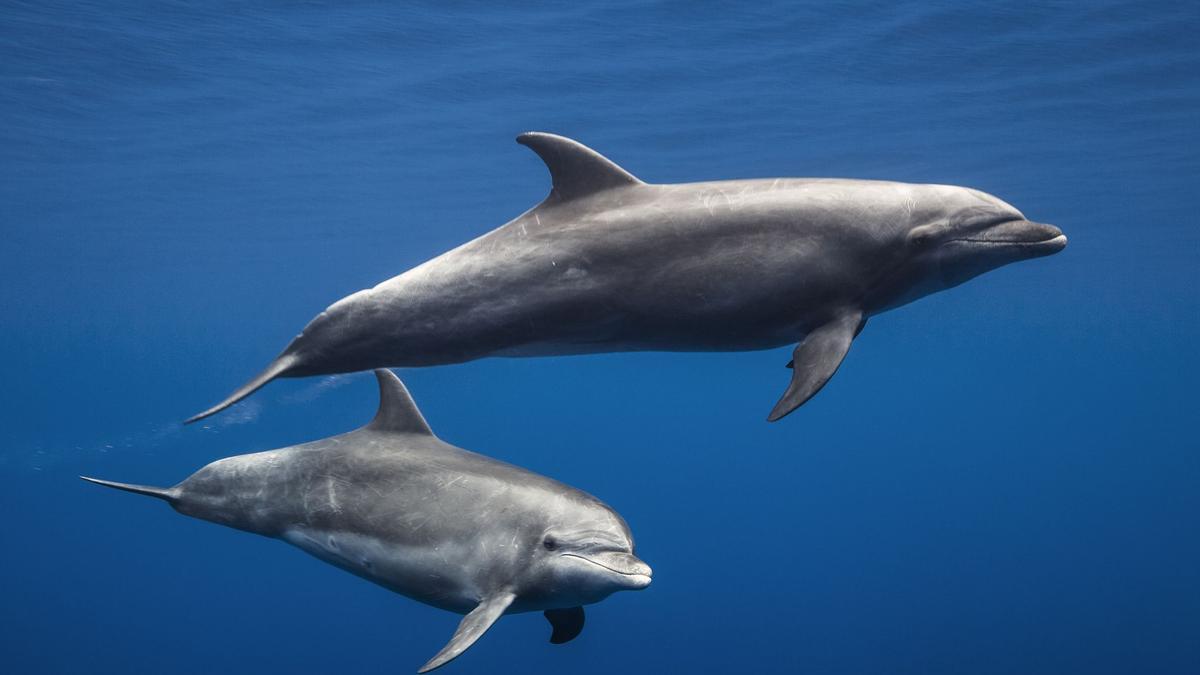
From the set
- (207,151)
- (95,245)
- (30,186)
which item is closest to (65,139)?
(207,151)

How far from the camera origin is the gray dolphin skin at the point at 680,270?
15.7 feet

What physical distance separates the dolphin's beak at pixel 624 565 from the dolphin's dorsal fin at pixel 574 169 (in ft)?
7.56

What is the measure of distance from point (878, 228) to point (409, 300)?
8.89 ft

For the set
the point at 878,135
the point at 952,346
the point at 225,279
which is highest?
the point at 878,135

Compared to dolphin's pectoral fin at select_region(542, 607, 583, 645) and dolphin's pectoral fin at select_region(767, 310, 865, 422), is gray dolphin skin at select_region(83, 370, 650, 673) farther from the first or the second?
dolphin's pectoral fin at select_region(767, 310, 865, 422)

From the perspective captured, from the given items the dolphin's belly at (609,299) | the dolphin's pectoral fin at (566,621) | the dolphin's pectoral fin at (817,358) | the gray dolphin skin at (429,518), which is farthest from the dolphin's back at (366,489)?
the dolphin's pectoral fin at (817,358)

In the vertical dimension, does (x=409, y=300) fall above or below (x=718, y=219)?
below

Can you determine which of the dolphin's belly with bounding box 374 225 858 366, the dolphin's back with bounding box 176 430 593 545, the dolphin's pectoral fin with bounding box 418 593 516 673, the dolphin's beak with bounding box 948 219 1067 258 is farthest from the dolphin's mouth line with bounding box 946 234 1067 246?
the dolphin's pectoral fin with bounding box 418 593 516 673

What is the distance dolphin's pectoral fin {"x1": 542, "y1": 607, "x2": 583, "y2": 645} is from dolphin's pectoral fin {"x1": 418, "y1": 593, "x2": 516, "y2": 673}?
87 centimetres

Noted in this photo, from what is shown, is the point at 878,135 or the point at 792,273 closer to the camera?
the point at 792,273

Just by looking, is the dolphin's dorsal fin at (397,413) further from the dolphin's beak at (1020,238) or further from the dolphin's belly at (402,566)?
the dolphin's beak at (1020,238)

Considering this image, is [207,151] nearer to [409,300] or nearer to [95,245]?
[95,245]

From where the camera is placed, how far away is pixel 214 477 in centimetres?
690

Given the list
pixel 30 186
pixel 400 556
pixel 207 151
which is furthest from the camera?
pixel 30 186
